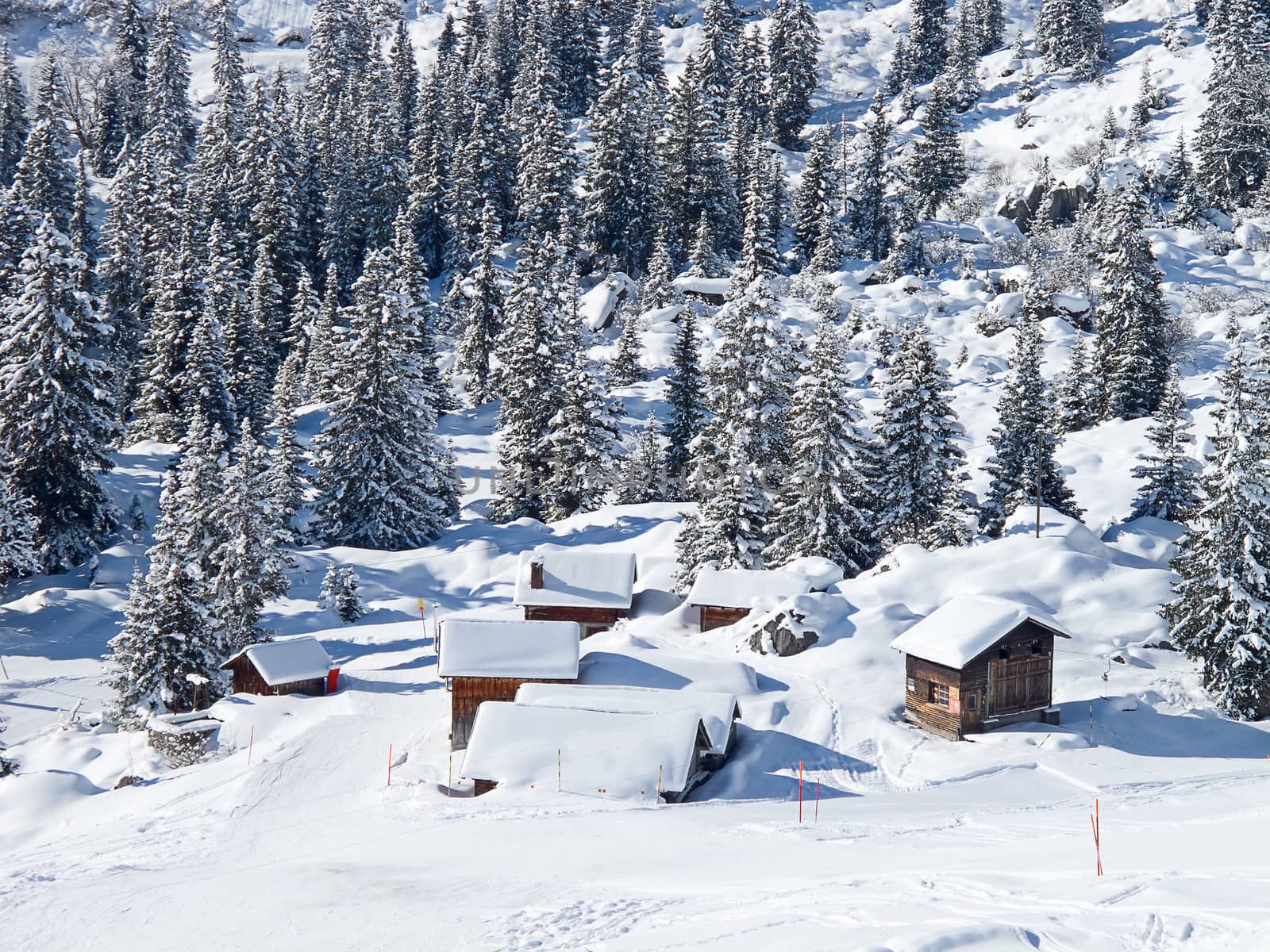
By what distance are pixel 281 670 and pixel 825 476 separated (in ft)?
76.5

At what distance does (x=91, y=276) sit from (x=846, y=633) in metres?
63.5

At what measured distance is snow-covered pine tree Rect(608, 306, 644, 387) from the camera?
71625mm

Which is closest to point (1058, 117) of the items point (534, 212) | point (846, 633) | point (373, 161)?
point (534, 212)

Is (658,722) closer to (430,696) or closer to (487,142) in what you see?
(430,696)

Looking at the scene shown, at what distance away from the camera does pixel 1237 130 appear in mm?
80625

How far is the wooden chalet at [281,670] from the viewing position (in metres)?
37.0

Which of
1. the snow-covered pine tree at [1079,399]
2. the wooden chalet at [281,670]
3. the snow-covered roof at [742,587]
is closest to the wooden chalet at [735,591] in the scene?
the snow-covered roof at [742,587]

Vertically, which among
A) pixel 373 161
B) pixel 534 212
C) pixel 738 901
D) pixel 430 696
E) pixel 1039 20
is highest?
pixel 1039 20

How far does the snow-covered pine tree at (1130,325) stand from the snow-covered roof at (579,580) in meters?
33.7

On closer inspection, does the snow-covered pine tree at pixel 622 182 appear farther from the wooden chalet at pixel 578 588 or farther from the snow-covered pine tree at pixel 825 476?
the wooden chalet at pixel 578 588

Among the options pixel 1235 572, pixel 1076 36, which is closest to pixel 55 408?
pixel 1235 572

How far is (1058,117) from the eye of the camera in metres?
99.8

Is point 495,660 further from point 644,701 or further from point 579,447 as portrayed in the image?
A: point 579,447

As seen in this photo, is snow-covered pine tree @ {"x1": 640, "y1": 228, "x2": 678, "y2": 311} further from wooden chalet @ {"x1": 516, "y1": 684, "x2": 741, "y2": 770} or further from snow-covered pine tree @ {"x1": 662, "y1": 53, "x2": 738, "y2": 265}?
wooden chalet @ {"x1": 516, "y1": 684, "x2": 741, "y2": 770}
